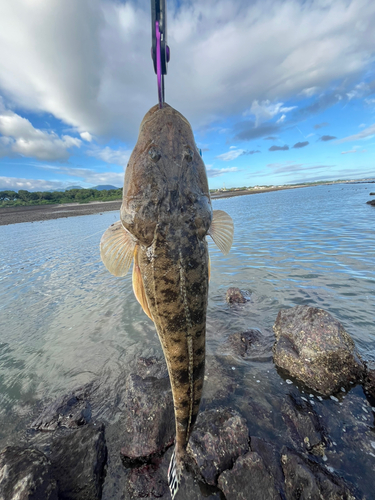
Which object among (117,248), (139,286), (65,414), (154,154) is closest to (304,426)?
(139,286)

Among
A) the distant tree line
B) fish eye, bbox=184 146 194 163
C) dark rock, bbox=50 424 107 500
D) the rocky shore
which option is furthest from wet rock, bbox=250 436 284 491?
the distant tree line

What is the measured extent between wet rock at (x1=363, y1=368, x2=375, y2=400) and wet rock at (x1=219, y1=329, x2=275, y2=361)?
1698mm

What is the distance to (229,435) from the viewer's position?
10.5 feet

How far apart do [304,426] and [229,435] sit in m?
1.29

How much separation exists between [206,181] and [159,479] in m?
3.94

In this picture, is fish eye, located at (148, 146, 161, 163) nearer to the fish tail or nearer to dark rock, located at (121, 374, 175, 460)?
the fish tail

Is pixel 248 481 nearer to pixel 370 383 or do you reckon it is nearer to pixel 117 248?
pixel 370 383

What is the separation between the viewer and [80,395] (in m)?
4.57

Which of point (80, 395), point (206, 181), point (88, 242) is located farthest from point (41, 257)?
point (206, 181)

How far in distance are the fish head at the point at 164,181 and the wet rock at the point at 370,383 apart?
428 centimetres

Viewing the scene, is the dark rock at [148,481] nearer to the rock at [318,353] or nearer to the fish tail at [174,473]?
the fish tail at [174,473]

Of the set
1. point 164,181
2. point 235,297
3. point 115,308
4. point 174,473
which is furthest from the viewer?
point 115,308

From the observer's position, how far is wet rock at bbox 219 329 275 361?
5305 mm

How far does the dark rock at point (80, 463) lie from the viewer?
9.34 feet
